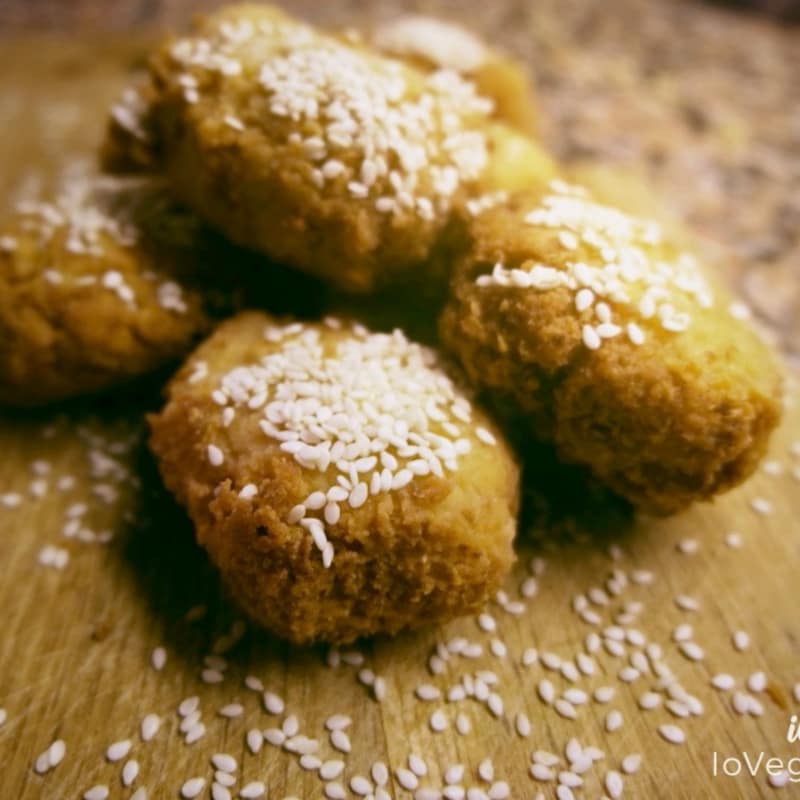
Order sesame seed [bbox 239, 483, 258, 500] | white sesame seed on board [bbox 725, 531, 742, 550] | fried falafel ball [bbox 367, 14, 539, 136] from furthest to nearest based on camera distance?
1. fried falafel ball [bbox 367, 14, 539, 136]
2. white sesame seed on board [bbox 725, 531, 742, 550]
3. sesame seed [bbox 239, 483, 258, 500]

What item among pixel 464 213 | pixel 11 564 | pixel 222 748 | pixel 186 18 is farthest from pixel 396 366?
pixel 186 18

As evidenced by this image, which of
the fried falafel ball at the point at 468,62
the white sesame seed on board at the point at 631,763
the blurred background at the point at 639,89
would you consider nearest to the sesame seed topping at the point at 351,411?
the white sesame seed on board at the point at 631,763

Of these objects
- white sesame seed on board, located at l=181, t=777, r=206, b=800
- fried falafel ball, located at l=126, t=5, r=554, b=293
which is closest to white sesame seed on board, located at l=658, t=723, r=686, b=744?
white sesame seed on board, located at l=181, t=777, r=206, b=800

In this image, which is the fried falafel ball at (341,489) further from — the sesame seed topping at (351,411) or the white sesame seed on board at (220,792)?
the white sesame seed on board at (220,792)

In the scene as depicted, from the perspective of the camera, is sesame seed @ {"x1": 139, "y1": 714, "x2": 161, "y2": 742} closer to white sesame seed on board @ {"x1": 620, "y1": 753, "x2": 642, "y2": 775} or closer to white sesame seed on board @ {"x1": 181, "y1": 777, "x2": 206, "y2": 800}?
white sesame seed on board @ {"x1": 181, "y1": 777, "x2": 206, "y2": 800}

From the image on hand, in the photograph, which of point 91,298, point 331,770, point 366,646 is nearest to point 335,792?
point 331,770

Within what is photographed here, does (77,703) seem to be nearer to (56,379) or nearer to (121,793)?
(121,793)
